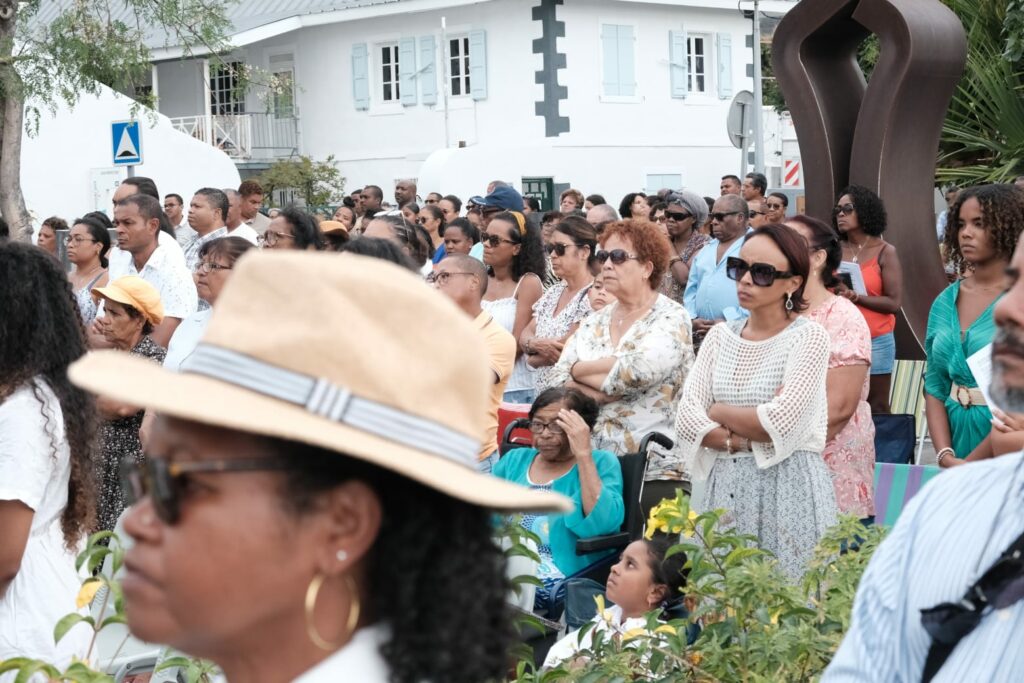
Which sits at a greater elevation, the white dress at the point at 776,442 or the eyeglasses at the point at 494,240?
the eyeglasses at the point at 494,240

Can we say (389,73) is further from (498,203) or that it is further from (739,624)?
(739,624)

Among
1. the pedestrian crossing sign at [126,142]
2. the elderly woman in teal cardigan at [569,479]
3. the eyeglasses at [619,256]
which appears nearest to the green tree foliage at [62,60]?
the pedestrian crossing sign at [126,142]

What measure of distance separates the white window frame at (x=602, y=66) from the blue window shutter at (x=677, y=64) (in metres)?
1.20

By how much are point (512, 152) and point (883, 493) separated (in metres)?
26.9

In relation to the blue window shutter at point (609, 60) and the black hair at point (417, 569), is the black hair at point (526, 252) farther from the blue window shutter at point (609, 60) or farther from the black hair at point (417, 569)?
the blue window shutter at point (609, 60)

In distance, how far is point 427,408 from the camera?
1.79m

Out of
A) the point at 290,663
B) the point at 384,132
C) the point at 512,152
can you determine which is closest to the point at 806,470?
the point at 290,663

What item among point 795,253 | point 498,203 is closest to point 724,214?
point 498,203

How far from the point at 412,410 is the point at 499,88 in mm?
33425

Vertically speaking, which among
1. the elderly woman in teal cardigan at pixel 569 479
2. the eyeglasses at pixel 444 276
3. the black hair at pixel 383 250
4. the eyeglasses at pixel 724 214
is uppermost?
the black hair at pixel 383 250

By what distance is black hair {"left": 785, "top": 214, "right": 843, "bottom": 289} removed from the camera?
21.9 ft

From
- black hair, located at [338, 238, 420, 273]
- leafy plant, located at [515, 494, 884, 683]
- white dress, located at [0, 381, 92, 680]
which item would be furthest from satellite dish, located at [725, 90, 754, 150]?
white dress, located at [0, 381, 92, 680]

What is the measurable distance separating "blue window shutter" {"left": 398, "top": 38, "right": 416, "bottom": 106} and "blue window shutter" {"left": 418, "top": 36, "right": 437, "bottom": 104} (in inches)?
8.1

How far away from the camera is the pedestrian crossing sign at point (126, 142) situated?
1538 centimetres
